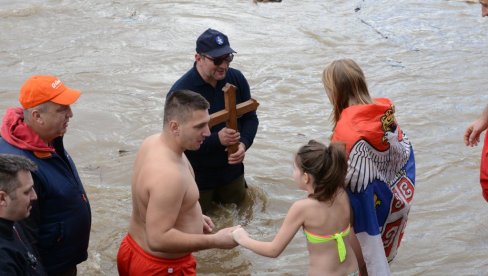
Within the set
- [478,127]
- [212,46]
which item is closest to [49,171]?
[212,46]

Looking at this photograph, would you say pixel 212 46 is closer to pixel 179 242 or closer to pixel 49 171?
pixel 49 171

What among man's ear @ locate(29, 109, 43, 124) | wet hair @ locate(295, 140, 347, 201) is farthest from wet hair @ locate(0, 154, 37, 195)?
wet hair @ locate(295, 140, 347, 201)

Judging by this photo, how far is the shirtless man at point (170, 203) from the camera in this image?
15.4ft

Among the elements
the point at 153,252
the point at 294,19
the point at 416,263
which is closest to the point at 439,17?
the point at 294,19

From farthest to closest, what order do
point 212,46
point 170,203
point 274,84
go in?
point 274,84 → point 212,46 → point 170,203

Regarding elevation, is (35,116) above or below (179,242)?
above

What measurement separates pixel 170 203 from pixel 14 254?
1.01 metres

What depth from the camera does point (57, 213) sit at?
16.5 ft

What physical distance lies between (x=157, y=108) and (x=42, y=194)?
6.13 metres

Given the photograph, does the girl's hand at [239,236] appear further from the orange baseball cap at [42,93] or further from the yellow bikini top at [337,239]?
the orange baseball cap at [42,93]

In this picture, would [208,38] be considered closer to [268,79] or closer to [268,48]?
[268,79]

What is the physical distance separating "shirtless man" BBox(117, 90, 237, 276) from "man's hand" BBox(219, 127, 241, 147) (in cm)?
Result: 117

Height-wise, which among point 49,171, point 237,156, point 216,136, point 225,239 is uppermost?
point 49,171

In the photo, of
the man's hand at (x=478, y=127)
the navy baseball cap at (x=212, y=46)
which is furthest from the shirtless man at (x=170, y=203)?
the man's hand at (x=478, y=127)
